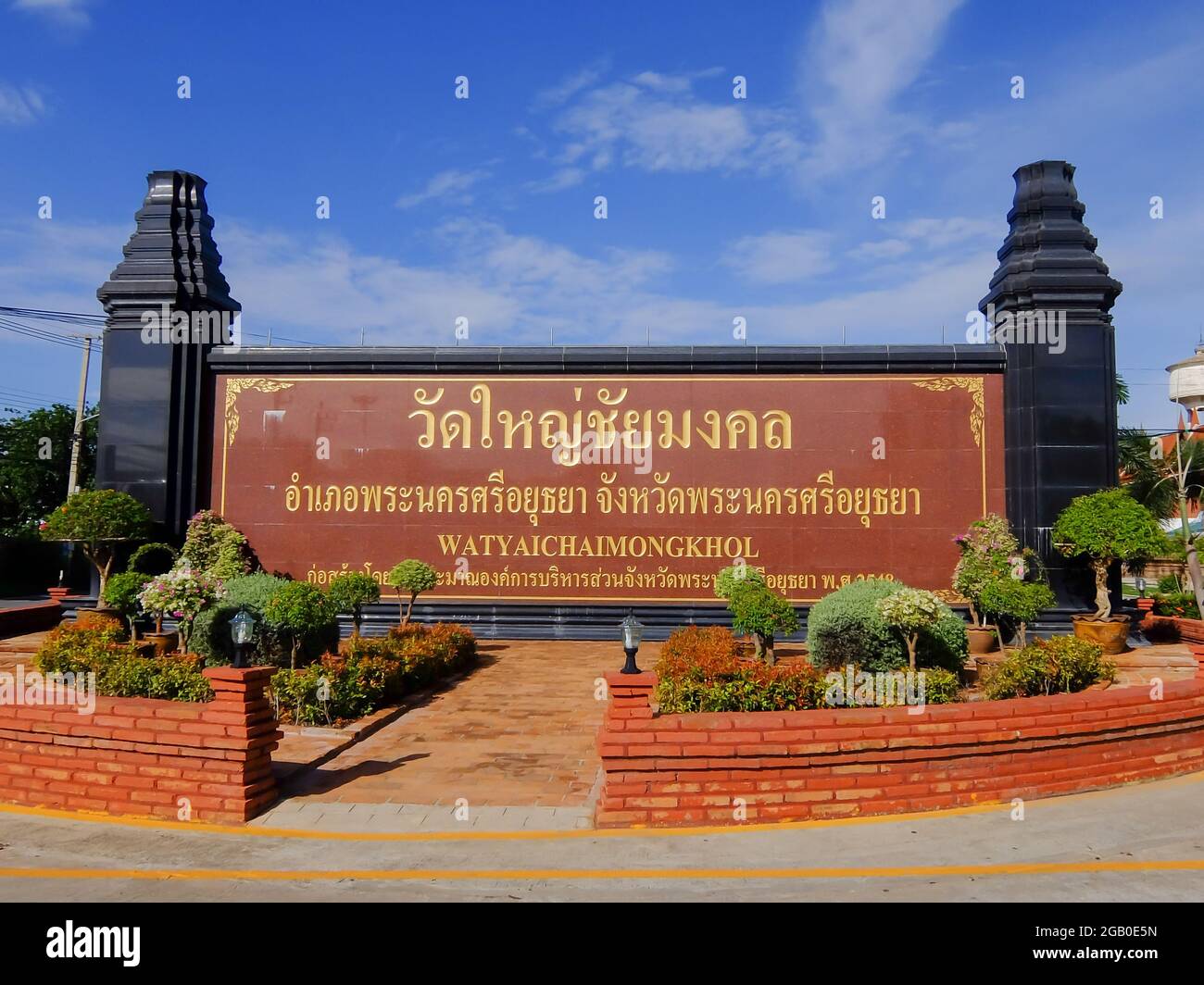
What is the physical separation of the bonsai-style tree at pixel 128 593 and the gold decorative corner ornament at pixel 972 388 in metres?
15.5

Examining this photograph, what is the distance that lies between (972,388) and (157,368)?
1725cm

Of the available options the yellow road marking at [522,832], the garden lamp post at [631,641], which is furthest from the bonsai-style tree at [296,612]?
the garden lamp post at [631,641]

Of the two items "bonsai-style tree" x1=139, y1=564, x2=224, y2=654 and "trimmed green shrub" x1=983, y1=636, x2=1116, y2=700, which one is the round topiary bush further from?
"bonsai-style tree" x1=139, y1=564, x2=224, y2=654

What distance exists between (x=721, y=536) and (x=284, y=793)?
11562mm

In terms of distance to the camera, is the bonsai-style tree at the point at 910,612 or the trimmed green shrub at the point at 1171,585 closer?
the bonsai-style tree at the point at 910,612

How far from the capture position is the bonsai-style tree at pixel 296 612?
1141 cm

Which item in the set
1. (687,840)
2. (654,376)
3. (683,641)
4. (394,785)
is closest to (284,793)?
(394,785)

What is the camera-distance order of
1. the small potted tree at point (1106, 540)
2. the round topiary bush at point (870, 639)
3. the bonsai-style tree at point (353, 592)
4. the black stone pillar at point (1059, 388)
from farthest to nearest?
the black stone pillar at point (1059, 388) → the small potted tree at point (1106, 540) → the bonsai-style tree at point (353, 592) → the round topiary bush at point (870, 639)

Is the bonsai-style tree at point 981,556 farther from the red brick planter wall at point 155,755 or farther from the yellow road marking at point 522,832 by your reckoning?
the red brick planter wall at point 155,755

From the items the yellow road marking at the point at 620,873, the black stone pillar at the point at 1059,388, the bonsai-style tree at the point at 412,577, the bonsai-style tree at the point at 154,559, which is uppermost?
the black stone pillar at the point at 1059,388

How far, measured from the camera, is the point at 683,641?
1338cm

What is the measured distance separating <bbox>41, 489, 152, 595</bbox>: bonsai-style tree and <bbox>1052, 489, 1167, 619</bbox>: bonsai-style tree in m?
18.3

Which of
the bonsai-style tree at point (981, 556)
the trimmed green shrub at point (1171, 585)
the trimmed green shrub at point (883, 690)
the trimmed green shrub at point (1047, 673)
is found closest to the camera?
the trimmed green shrub at point (883, 690)

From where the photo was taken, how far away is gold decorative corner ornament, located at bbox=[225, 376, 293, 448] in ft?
61.1
